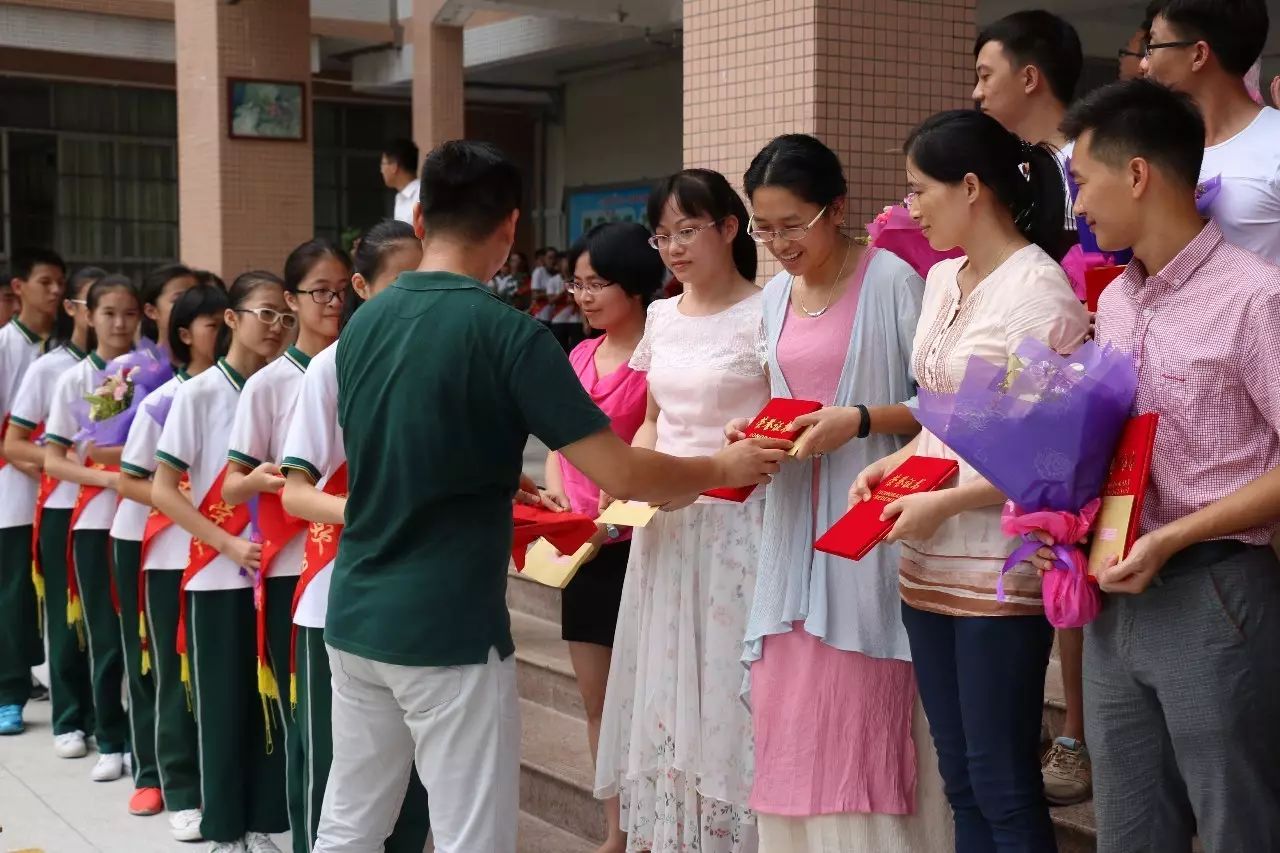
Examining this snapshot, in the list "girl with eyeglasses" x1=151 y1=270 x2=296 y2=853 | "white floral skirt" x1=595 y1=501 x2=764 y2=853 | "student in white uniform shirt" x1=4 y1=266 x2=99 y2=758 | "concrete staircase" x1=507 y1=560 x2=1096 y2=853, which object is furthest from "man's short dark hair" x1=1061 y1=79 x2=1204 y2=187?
"student in white uniform shirt" x1=4 y1=266 x2=99 y2=758

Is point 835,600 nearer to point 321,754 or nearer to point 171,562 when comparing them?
point 321,754

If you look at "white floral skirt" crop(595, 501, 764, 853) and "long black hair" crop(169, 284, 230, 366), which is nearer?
"white floral skirt" crop(595, 501, 764, 853)

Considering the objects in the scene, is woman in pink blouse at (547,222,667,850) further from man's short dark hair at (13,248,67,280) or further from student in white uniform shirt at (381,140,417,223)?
student in white uniform shirt at (381,140,417,223)

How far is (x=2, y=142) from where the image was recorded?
17.8 m

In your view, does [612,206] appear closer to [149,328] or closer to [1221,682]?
[149,328]

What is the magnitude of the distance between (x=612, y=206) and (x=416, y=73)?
583 cm

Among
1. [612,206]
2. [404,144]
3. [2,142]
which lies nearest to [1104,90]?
[404,144]

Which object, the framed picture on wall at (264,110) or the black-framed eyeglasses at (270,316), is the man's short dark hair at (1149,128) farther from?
the framed picture on wall at (264,110)

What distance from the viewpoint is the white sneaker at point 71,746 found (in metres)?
5.46

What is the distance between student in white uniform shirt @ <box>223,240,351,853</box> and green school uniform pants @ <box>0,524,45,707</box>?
255 cm

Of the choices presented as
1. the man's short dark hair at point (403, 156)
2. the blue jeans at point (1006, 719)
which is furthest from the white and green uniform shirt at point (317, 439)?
the man's short dark hair at point (403, 156)

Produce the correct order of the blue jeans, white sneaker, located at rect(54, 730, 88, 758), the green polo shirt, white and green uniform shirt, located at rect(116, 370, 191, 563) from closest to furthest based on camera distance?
the green polo shirt, the blue jeans, white and green uniform shirt, located at rect(116, 370, 191, 563), white sneaker, located at rect(54, 730, 88, 758)

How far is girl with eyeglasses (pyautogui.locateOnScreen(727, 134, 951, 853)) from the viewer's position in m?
3.02

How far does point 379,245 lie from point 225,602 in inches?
47.0
